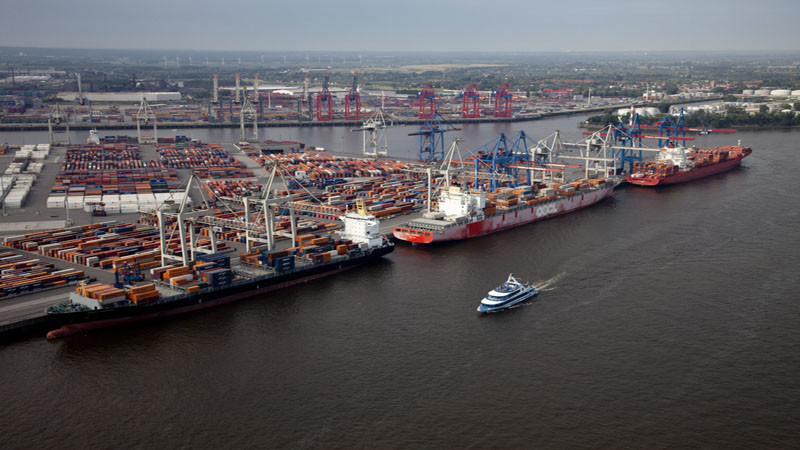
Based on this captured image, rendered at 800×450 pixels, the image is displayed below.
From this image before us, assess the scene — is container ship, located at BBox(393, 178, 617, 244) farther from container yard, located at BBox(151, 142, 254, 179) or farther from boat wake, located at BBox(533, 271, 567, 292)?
container yard, located at BBox(151, 142, 254, 179)

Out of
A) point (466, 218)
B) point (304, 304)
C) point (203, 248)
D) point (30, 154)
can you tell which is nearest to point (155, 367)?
point (304, 304)

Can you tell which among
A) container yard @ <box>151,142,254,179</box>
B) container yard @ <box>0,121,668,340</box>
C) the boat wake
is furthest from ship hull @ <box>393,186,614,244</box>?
container yard @ <box>151,142,254,179</box>

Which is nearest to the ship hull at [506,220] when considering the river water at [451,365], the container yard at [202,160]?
the river water at [451,365]

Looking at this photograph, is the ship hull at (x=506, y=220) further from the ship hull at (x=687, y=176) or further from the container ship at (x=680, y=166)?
the container ship at (x=680, y=166)

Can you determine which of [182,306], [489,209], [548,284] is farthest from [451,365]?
[489,209]

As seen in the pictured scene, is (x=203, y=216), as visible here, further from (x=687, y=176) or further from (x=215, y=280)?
(x=687, y=176)

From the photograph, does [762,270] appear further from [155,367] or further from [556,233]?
[155,367]
